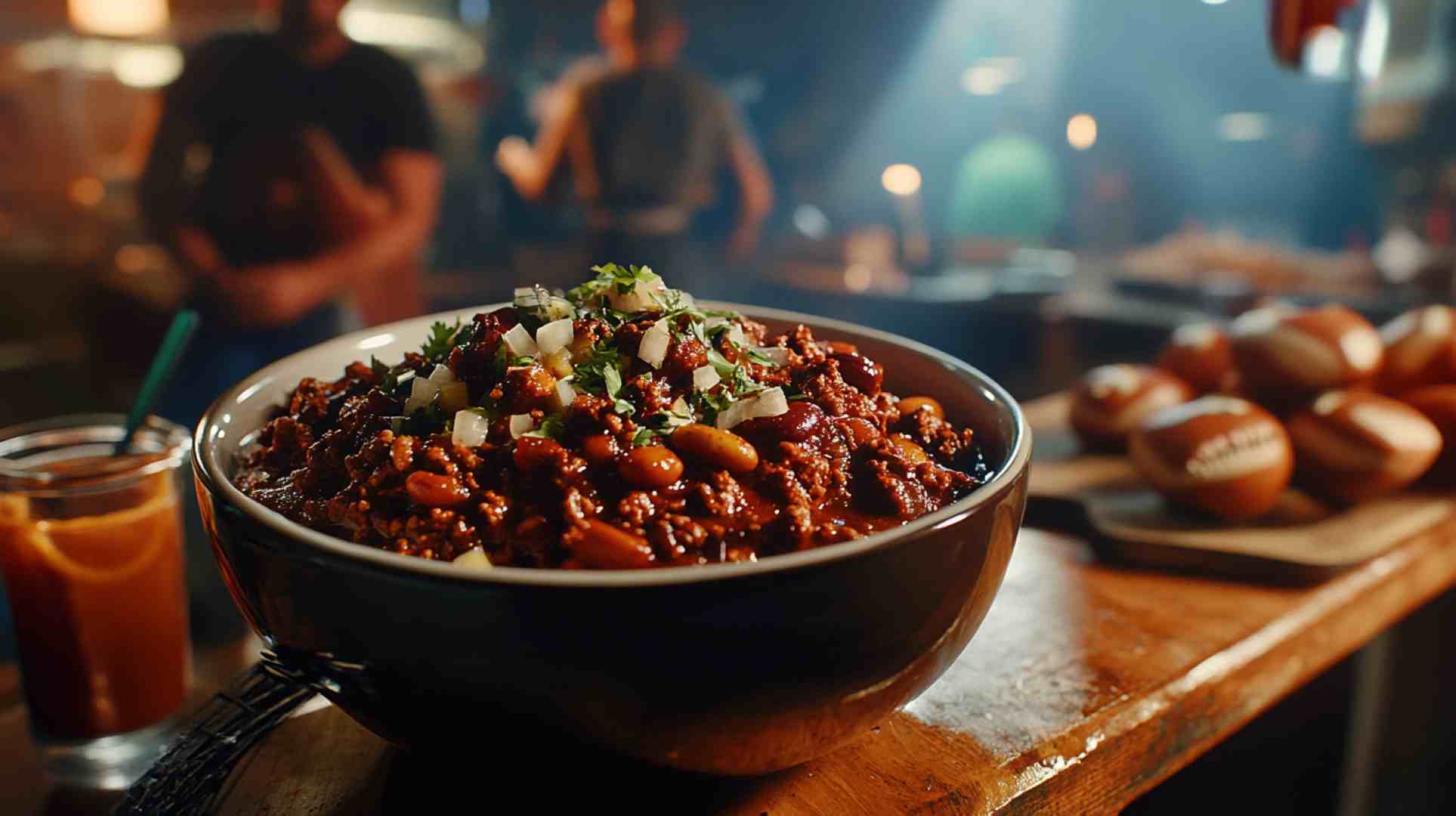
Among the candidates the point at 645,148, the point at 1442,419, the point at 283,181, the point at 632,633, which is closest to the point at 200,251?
the point at 283,181

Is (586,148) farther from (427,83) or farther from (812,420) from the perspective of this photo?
(812,420)

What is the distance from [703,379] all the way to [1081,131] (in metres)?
11.3

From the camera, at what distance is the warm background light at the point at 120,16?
563cm

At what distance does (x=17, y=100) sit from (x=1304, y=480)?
6.72 meters

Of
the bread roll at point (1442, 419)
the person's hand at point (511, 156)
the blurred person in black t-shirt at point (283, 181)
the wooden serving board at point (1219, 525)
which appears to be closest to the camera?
the wooden serving board at point (1219, 525)

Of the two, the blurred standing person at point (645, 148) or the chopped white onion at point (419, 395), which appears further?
the blurred standing person at point (645, 148)

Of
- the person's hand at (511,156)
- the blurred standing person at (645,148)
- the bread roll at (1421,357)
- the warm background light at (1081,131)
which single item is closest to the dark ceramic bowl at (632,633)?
the bread roll at (1421,357)

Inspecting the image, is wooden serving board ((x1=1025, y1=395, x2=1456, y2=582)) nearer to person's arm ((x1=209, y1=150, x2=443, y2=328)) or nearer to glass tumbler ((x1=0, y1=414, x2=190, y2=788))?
glass tumbler ((x1=0, y1=414, x2=190, y2=788))

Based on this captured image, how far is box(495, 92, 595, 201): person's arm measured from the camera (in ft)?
20.1

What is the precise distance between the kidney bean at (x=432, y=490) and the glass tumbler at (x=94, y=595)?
67 cm

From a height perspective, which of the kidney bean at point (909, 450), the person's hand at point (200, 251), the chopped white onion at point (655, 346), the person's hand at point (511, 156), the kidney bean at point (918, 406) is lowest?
the person's hand at point (511, 156)

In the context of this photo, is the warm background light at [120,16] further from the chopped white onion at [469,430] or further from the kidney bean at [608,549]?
the kidney bean at [608,549]

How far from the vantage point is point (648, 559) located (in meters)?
0.79

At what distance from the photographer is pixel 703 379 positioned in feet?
3.29
